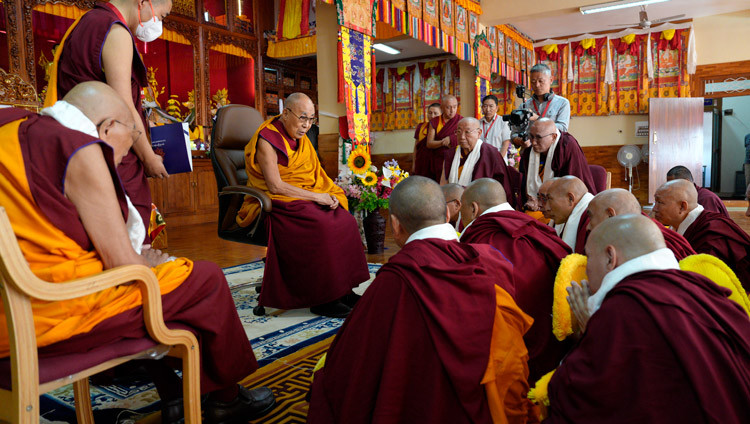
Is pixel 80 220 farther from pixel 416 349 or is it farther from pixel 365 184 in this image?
pixel 365 184

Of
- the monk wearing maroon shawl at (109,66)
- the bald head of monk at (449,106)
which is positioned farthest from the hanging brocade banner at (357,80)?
the monk wearing maroon shawl at (109,66)

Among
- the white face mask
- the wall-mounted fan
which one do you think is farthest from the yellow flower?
the wall-mounted fan

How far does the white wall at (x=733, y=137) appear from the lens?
38.7ft

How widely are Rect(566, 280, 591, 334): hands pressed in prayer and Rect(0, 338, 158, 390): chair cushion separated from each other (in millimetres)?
1118

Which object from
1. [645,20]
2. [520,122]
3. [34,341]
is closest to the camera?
[34,341]

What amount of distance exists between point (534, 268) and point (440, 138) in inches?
145

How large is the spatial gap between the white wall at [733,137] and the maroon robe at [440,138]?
9.90 meters

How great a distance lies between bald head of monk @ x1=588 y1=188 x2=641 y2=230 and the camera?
196cm

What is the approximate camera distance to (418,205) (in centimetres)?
149

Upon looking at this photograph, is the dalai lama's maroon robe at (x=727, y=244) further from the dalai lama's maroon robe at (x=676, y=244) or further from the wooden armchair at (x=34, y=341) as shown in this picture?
the wooden armchair at (x=34, y=341)

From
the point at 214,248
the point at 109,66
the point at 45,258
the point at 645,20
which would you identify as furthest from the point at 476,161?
the point at 645,20

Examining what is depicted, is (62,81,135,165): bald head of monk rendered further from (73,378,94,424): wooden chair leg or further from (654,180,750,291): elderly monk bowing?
(654,180,750,291): elderly monk bowing

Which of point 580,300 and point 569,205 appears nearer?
point 580,300

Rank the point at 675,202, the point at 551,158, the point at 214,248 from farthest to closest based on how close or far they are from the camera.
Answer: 1. the point at 214,248
2. the point at 551,158
3. the point at 675,202
